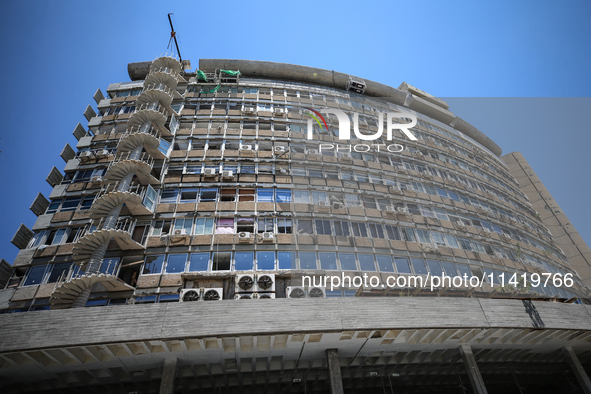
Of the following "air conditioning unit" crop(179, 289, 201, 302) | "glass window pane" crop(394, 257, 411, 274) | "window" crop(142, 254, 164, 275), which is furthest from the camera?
"glass window pane" crop(394, 257, 411, 274)

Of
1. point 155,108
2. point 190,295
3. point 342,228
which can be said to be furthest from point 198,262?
point 155,108

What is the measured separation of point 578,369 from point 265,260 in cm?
1838

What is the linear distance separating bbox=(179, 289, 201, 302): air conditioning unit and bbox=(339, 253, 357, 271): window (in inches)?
368

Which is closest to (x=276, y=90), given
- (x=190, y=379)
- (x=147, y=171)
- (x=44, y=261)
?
(x=147, y=171)

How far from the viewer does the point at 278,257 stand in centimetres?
2347

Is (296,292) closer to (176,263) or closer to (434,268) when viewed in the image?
(176,263)

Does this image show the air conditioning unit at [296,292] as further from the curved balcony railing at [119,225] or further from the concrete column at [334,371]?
the curved balcony railing at [119,225]

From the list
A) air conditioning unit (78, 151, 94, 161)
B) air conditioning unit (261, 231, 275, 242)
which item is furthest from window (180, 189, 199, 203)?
air conditioning unit (78, 151, 94, 161)

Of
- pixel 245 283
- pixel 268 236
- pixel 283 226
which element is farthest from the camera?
pixel 283 226

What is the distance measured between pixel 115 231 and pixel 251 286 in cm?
876

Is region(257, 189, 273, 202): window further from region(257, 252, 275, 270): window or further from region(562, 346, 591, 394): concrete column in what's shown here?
region(562, 346, 591, 394): concrete column

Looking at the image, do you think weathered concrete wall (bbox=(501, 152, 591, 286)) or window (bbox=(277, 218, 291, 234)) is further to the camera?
weathered concrete wall (bbox=(501, 152, 591, 286))

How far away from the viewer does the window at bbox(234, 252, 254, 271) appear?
22.8 meters

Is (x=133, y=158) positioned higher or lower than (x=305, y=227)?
higher
